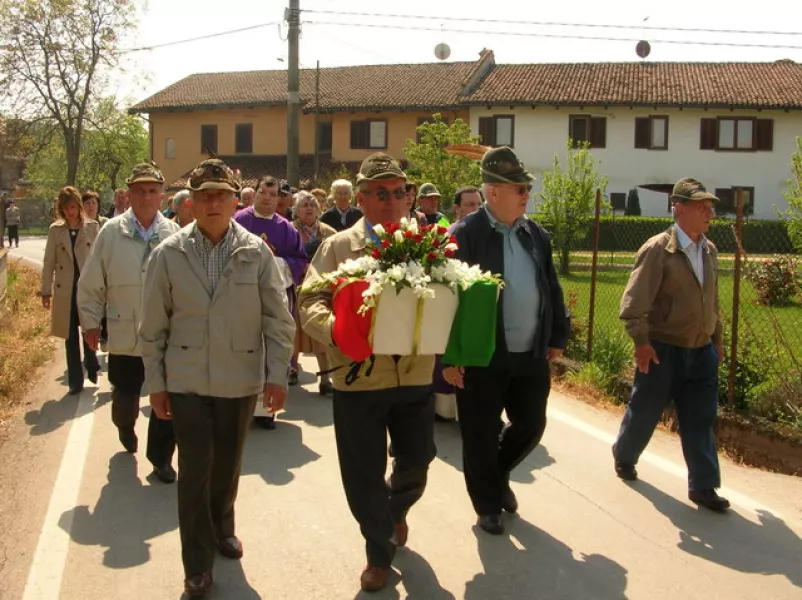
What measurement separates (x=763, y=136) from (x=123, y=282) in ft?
141

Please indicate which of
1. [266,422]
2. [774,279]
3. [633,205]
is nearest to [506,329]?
[266,422]

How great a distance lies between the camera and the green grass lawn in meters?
8.18

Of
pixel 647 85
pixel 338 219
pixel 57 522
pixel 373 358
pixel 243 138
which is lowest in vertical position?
pixel 57 522

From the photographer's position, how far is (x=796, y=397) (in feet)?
25.0

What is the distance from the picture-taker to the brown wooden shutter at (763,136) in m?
44.3

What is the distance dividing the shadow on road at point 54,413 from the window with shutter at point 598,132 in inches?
1513

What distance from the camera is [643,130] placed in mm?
44750

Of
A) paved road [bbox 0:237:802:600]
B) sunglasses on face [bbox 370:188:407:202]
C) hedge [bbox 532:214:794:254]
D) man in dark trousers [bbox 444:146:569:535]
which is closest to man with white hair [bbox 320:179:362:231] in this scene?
paved road [bbox 0:237:802:600]

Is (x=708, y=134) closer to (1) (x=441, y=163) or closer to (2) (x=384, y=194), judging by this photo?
(1) (x=441, y=163)

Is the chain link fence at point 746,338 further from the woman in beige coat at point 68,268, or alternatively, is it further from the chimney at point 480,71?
the chimney at point 480,71

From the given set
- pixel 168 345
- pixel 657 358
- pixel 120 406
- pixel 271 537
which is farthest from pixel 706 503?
pixel 120 406

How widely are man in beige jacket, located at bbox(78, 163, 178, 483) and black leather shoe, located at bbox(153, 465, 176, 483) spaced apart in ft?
2.09

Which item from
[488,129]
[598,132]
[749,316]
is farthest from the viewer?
[488,129]

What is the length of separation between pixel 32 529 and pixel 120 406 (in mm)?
1412
